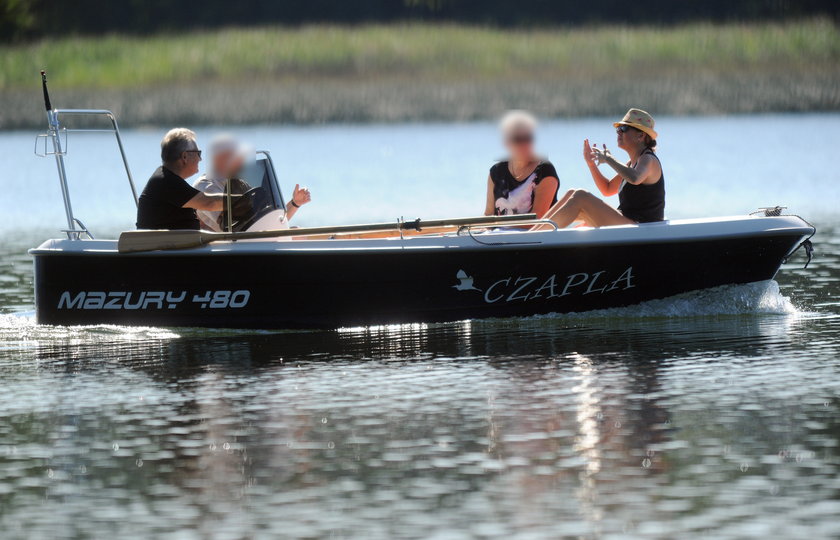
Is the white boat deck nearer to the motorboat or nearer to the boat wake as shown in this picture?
the motorboat

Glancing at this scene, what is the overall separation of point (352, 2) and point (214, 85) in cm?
2088

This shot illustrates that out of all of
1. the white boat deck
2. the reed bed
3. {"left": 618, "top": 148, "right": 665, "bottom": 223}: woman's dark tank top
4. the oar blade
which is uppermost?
the reed bed

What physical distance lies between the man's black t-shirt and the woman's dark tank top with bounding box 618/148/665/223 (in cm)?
253

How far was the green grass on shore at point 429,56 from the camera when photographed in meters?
41.5

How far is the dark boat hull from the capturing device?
968 cm

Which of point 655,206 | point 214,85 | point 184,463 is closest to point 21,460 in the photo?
point 184,463

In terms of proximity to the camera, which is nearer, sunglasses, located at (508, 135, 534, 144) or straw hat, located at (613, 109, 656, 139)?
straw hat, located at (613, 109, 656, 139)

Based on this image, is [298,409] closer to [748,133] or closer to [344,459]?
[344,459]

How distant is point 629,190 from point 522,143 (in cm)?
69

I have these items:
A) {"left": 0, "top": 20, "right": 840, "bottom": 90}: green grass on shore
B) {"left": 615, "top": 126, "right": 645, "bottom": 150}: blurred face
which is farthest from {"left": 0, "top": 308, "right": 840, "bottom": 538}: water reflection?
{"left": 0, "top": 20, "right": 840, "bottom": 90}: green grass on shore

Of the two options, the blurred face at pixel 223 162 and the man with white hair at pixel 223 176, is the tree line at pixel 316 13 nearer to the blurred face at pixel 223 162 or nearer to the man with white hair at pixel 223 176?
the man with white hair at pixel 223 176

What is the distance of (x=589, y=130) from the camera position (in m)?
40.7

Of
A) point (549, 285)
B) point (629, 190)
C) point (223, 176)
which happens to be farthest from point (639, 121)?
point (223, 176)

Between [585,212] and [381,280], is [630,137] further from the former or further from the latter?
[381,280]
